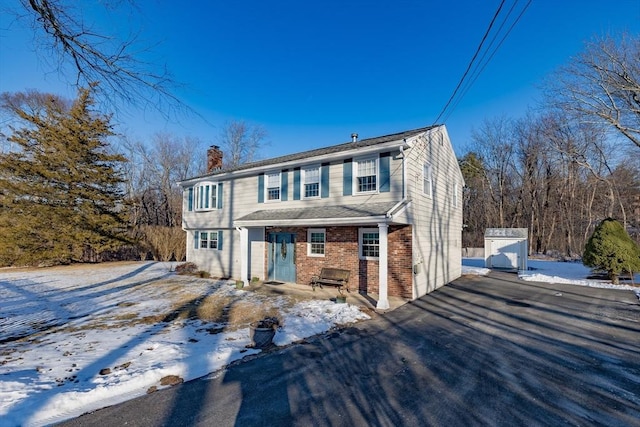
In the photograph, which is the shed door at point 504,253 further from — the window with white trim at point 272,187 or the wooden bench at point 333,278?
the window with white trim at point 272,187

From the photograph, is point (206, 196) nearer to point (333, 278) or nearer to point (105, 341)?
point (333, 278)

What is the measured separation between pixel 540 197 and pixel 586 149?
7085 millimetres

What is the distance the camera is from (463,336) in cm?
686

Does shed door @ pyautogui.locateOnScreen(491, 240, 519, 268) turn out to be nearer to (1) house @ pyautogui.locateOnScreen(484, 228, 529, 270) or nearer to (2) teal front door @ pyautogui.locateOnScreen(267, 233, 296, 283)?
(1) house @ pyautogui.locateOnScreen(484, 228, 529, 270)

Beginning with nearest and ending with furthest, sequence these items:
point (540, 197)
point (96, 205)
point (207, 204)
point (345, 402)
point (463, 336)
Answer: point (345, 402) → point (463, 336) → point (207, 204) → point (96, 205) → point (540, 197)

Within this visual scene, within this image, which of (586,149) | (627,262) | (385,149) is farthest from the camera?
(586,149)

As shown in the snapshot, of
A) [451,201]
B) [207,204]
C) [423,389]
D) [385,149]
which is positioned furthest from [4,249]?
[451,201]

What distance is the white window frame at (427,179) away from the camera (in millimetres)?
11938

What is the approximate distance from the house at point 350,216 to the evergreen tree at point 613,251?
564 cm

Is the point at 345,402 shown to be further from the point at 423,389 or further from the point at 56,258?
the point at 56,258

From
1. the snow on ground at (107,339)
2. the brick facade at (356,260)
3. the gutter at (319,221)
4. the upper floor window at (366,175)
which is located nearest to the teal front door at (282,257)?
the brick facade at (356,260)

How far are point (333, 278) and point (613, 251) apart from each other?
12.2m

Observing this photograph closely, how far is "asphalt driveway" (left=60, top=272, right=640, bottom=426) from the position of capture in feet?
12.1

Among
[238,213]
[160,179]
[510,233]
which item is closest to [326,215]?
[238,213]
